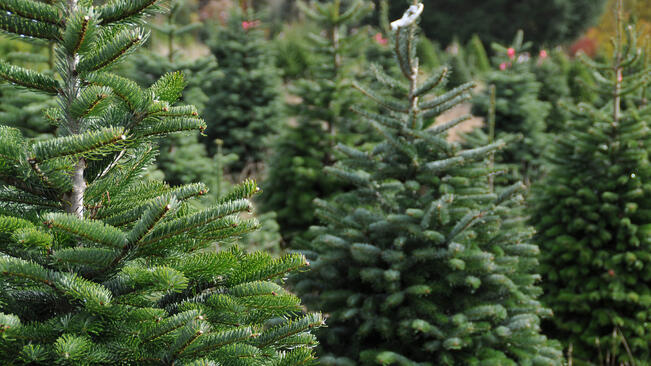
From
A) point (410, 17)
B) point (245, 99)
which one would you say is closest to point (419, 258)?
point (410, 17)

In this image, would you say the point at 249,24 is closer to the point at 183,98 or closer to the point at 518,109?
the point at 183,98

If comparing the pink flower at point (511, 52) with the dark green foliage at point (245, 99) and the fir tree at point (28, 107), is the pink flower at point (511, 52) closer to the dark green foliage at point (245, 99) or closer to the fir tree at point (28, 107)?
the dark green foliage at point (245, 99)

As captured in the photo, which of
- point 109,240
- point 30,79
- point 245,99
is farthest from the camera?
point 245,99

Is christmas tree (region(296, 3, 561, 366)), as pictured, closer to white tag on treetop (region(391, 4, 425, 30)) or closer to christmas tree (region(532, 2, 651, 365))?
white tag on treetop (region(391, 4, 425, 30))

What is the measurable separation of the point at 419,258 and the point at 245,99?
21.5ft

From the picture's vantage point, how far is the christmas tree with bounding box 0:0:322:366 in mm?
1520

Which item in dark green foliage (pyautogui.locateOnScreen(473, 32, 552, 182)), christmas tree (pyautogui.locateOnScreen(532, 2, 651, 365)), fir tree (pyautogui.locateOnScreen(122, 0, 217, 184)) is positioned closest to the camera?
christmas tree (pyautogui.locateOnScreen(532, 2, 651, 365))

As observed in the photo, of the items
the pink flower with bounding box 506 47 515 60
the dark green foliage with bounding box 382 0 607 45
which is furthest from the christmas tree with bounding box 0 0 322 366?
the dark green foliage with bounding box 382 0 607 45

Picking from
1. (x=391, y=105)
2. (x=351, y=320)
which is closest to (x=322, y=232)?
(x=351, y=320)

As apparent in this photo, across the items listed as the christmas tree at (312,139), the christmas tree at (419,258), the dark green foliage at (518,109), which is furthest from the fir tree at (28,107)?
the dark green foliage at (518,109)

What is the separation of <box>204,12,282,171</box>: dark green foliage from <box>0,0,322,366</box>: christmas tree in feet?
24.3

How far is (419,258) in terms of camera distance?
3.48 m

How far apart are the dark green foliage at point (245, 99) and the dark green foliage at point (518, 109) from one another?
3.48 m

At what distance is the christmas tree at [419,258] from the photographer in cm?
341
